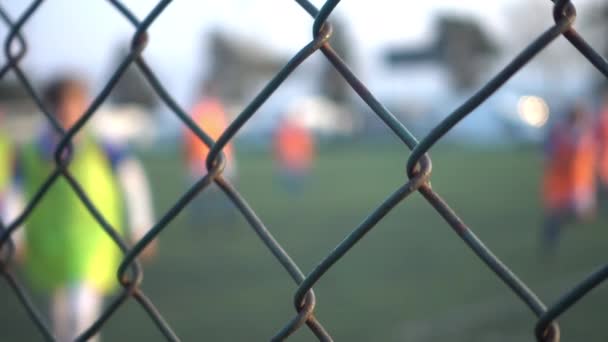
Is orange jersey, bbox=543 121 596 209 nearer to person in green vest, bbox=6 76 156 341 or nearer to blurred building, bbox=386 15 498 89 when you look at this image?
person in green vest, bbox=6 76 156 341

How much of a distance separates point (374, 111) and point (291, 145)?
11955 millimetres

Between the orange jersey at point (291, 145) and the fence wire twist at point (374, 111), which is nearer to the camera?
the fence wire twist at point (374, 111)

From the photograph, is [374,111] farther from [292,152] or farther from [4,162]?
[292,152]

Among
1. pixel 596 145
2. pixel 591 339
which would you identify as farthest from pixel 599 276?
pixel 596 145

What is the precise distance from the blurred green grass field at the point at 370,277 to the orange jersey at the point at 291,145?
4.28ft

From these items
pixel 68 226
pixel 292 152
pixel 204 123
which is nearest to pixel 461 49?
pixel 292 152

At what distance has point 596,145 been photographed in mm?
8938

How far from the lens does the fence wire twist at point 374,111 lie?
2.14 feet

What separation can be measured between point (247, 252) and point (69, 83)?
13.8ft

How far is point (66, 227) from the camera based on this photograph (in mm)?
3258

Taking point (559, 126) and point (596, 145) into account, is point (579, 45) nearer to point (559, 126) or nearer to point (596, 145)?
point (559, 126)

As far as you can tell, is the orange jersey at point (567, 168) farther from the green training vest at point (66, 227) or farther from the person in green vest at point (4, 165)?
the person in green vest at point (4, 165)

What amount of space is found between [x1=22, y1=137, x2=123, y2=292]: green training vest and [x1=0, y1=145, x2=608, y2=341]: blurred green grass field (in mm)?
1235

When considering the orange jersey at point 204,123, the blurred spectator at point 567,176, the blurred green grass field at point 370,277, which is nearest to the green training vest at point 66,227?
the blurred green grass field at point 370,277
